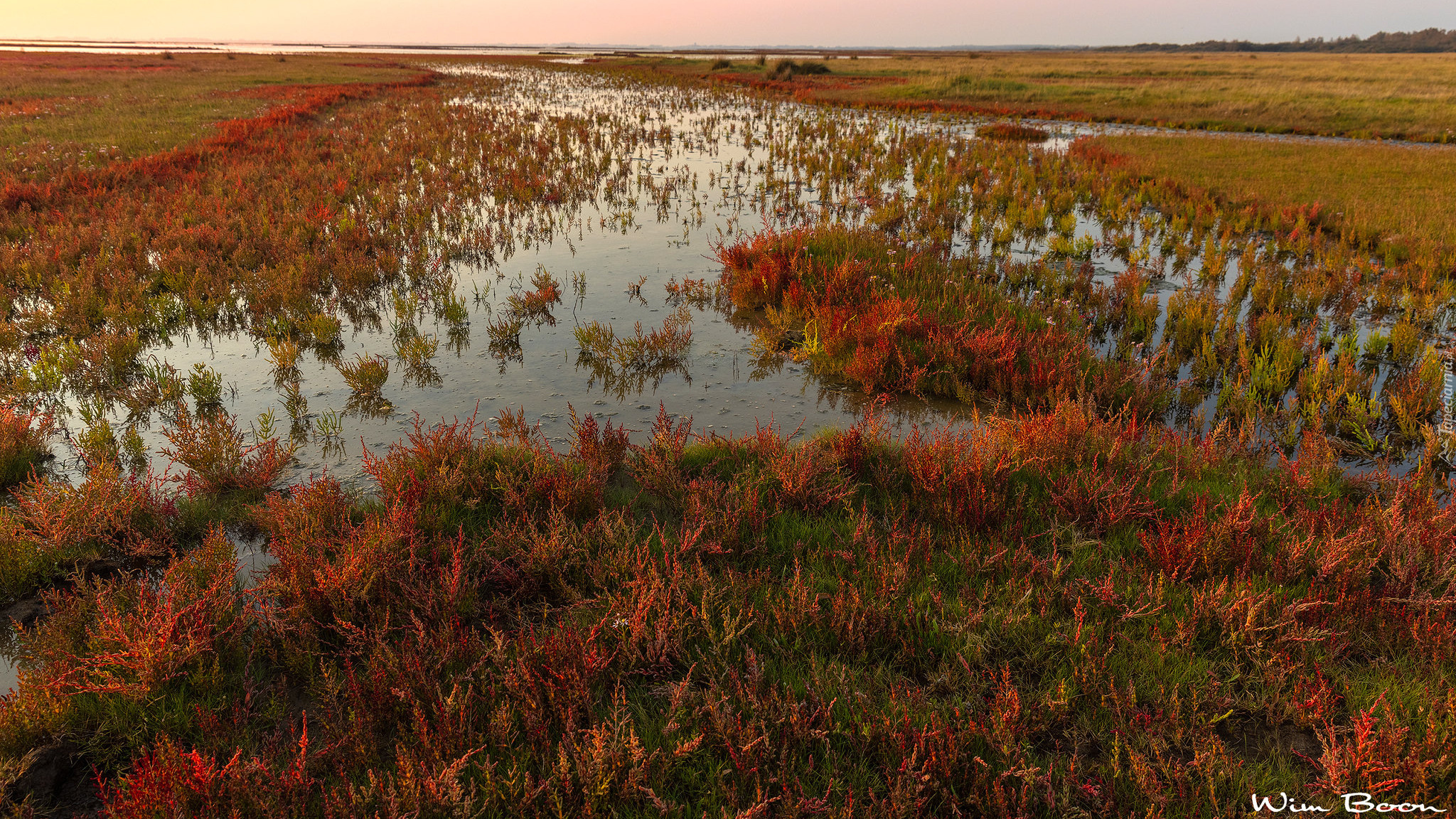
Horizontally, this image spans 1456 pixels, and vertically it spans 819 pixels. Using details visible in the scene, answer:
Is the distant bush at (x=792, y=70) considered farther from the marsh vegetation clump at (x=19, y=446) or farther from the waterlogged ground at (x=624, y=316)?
the marsh vegetation clump at (x=19, y=446)

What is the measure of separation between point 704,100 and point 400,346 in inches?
1435

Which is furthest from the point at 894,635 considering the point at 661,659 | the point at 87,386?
the point at 87,386

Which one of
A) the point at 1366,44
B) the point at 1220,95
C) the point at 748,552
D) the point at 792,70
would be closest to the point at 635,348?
the point at 748,552

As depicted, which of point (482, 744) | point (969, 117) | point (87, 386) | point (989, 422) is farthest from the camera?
point (969, 117)

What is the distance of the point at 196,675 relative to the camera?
9.82ft

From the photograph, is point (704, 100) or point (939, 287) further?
point (704, 100)

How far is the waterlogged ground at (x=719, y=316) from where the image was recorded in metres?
5.95

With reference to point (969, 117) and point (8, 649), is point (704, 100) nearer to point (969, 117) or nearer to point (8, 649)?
point (969, 117)

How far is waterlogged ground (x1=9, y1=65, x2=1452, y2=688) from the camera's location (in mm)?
5953

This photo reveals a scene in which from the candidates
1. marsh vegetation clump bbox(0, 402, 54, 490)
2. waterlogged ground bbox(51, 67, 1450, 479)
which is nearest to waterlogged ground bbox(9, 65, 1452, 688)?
waterlogged ground bbox(51, 67, 1450, 479)

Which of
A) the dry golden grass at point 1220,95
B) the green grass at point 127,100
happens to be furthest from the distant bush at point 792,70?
the green grass at point 127,100

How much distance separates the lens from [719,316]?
8562 mm

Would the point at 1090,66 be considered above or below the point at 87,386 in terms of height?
above

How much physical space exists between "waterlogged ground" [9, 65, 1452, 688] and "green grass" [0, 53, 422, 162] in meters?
9.70
